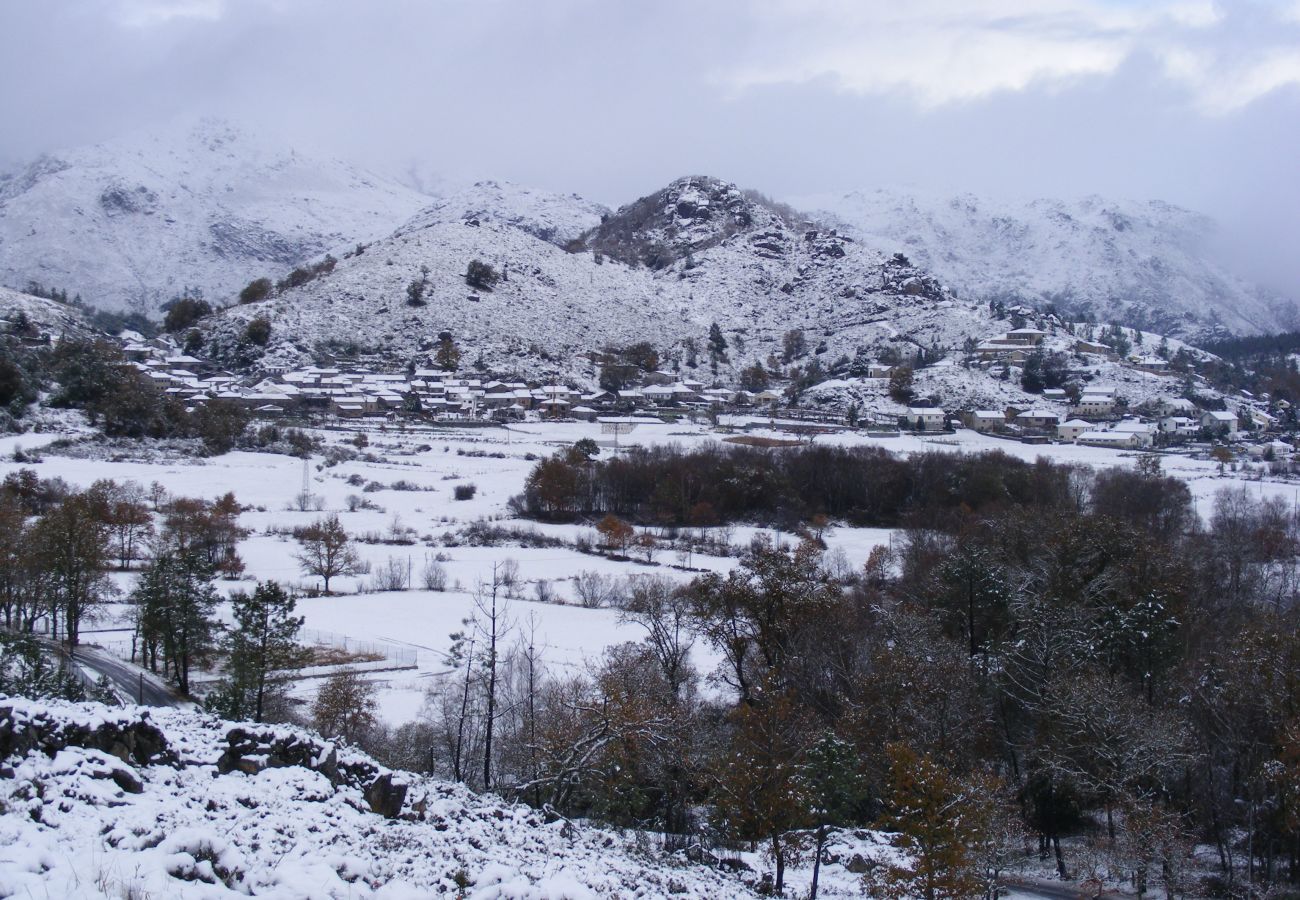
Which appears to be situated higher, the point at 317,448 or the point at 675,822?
the point at 317,448

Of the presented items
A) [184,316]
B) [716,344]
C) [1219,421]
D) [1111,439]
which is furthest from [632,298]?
[1219,421]

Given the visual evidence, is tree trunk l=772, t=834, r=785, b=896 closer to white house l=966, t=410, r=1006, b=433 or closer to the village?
the village

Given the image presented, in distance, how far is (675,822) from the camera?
44.1 ft

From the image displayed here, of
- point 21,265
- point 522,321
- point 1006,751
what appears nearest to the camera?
point 1006,751

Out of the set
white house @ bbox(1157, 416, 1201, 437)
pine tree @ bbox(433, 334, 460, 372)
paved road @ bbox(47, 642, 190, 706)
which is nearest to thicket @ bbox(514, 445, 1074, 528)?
paved road @ bbox(47, 642, 190, 706)

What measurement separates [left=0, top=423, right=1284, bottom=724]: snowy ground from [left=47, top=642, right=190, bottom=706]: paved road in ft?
5.43

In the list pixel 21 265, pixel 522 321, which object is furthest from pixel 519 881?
pixel 21 265

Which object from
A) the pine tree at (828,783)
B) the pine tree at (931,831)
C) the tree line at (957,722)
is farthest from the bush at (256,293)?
the pine tree at (931,831)

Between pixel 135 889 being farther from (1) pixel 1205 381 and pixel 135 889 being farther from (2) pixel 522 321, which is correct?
(1) pixel 1205 381

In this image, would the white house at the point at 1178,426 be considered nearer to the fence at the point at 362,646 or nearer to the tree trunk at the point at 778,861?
the fence at the point at 362,646

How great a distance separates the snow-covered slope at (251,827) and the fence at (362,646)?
437 inches

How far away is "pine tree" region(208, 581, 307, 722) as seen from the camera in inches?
592

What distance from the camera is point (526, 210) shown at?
539 feet

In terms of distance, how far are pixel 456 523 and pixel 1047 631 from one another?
27446 millimetres
